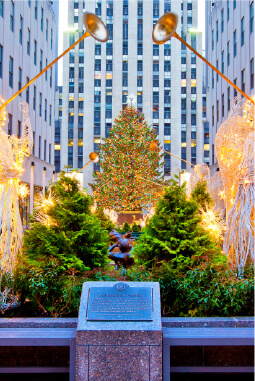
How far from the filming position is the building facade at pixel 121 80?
212 feet

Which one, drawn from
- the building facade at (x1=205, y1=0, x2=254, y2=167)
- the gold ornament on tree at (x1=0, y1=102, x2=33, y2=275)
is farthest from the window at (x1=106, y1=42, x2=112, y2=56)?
the gold ornament on tree at (x1=0, y1=102, x2=33, y2=275)

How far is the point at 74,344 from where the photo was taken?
15.1 feet

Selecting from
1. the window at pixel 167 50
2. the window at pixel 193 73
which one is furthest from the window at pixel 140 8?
the window at pixel 193 73

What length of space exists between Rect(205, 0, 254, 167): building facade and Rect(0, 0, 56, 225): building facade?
16.8 meters

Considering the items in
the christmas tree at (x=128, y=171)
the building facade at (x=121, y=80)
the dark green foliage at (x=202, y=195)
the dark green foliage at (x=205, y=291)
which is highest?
the building facade at (x=121, y=80)

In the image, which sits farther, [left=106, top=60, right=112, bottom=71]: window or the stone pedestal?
[left=106, top=60, right=112, bottom=71]: window

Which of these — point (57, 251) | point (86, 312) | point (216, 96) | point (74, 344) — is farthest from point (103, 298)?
point (216, 96)

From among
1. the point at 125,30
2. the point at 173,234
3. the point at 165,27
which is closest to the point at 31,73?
the point at 165,27

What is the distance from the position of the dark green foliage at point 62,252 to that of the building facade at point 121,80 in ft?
187

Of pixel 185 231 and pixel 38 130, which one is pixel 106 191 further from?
pixel 185 231

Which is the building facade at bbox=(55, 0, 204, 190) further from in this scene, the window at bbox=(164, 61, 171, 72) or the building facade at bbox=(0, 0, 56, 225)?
→ the building facade at bbox=(0, 0, 56, 225)

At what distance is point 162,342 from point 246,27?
85.3 ft

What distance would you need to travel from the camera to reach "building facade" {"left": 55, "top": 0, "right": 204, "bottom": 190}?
64688 millimetres

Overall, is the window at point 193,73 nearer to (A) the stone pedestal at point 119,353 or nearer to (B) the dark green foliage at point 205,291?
(B) the dark green foliage at point 205,291
